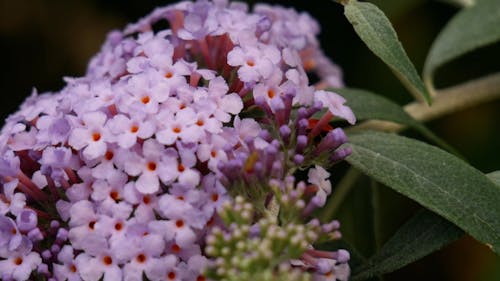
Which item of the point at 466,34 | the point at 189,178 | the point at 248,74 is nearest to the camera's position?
the point at 189,178

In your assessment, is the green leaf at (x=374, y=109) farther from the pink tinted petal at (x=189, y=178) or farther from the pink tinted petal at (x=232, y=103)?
the pink tinted petal at (x=189, y=178)

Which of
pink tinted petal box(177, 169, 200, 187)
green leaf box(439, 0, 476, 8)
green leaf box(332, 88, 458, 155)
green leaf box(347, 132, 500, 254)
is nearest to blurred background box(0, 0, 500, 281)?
green leaf box(439, 0, 476, 8)

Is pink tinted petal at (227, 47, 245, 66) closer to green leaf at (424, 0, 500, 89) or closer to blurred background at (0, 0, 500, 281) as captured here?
green leaf at (424, 0, 500, 89)

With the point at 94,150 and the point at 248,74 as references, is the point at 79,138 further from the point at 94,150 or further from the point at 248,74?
the point at 248,74

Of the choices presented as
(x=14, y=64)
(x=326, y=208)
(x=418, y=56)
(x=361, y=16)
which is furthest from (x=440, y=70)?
(x=14, y=64)

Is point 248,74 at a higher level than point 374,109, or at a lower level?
higher

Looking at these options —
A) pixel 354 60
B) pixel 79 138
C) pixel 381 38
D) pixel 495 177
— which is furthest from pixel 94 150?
pixel 354 60
